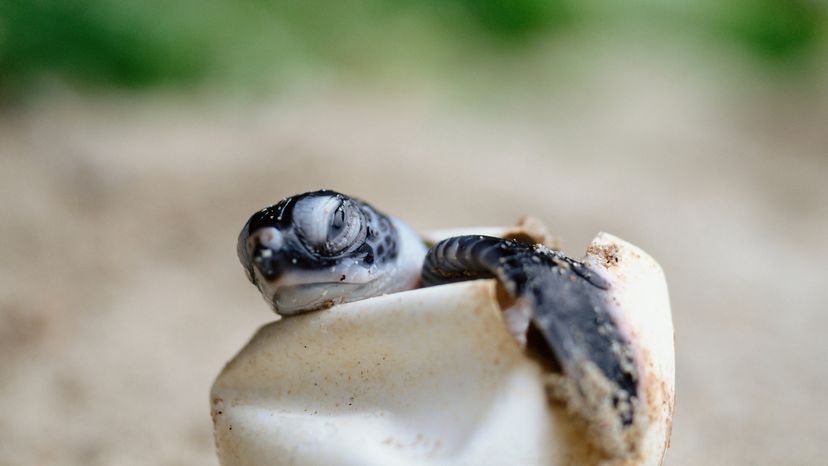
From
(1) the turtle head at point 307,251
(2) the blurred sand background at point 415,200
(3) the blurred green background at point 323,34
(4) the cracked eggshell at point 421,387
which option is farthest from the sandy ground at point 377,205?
(1) the turtle head at point 307,251

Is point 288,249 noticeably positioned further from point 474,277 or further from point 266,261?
point 474,277

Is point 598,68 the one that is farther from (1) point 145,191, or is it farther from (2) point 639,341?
(2) point 639,341

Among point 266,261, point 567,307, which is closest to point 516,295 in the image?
point 567,307

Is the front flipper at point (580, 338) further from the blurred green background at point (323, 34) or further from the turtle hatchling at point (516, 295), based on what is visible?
the blurred green background at point (323, 34)

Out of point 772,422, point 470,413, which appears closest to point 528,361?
point 470,413

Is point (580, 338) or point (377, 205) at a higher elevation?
point (580, 338)

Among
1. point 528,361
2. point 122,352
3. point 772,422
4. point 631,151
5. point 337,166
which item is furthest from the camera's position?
point 631,151
